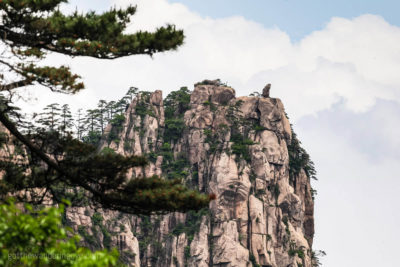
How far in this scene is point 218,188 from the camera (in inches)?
3206

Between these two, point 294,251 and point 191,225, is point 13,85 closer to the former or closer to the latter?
point 191,225

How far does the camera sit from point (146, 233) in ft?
281

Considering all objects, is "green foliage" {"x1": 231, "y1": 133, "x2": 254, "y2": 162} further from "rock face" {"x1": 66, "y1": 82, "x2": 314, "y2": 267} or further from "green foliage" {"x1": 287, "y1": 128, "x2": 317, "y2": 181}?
"green foliage" {"x1": 287, "y1": 128, "x2": 317, "y2": 181}

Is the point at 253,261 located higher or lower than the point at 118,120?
lower

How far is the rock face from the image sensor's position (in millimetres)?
78625

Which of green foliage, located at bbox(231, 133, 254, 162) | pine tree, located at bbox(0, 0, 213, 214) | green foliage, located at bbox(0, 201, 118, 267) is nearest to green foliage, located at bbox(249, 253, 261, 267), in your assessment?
green foliage, located at bbox(231, 133, 254, 162)

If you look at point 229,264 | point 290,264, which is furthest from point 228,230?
point 290,264

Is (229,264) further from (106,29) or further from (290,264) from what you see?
(106,29)

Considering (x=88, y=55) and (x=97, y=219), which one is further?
(x=97, y=219)

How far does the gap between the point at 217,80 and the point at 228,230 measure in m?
27.4

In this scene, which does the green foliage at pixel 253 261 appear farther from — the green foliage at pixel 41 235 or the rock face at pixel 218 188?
the green foliage at pixel 41 235

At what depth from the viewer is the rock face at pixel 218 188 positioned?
7862 cm

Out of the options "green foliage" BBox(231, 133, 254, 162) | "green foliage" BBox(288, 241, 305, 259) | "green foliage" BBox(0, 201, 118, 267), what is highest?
"green foliage" BBox(231, 133, 254, 162)

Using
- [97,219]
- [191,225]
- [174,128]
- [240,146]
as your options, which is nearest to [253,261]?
[191,225]
